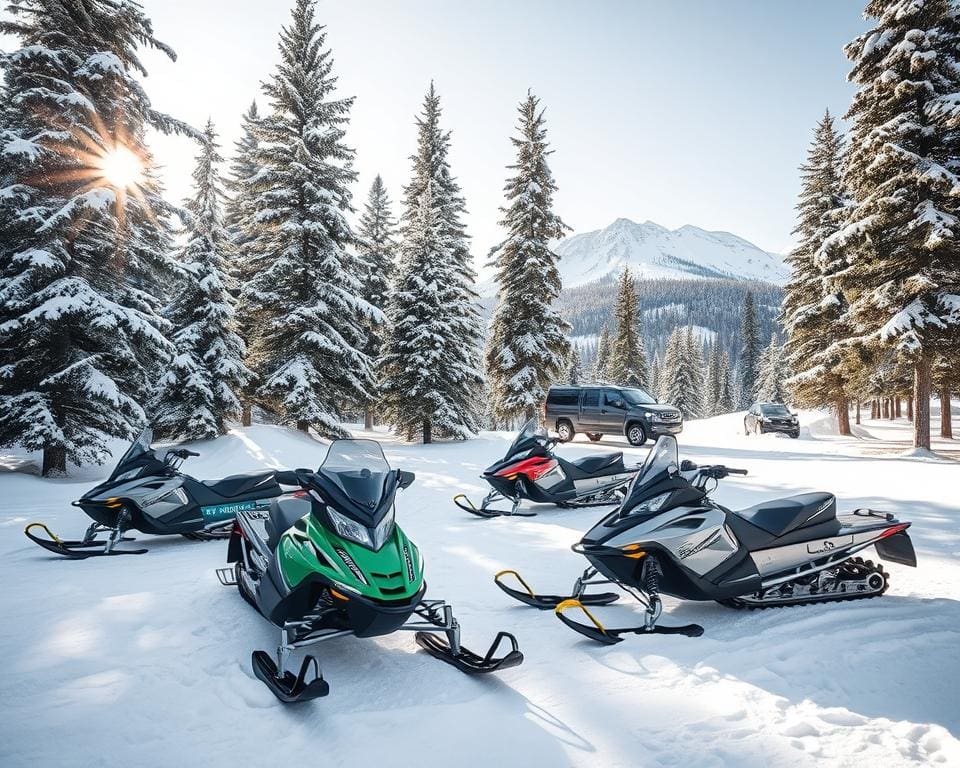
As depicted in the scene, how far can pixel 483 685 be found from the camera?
3254 mm

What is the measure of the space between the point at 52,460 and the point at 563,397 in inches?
565

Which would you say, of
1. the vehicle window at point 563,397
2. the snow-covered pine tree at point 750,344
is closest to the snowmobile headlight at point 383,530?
the vehicle window at point 563,397

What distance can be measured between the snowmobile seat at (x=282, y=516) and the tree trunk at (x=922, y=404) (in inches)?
658

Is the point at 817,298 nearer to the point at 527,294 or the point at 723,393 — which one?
the point at 527,294

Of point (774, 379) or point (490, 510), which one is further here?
point (774, 379)

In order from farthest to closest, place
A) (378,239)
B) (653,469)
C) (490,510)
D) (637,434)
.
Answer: (378,239), (637,434), (490,510), (653,469)

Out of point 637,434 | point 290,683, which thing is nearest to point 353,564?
point 290,683

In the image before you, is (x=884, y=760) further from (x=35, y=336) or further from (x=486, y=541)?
(x=35, y=336)

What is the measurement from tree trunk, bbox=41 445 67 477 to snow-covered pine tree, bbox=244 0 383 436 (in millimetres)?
5676

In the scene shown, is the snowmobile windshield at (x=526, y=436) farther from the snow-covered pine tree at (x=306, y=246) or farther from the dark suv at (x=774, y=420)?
the dark suv at (x=774, y=420)

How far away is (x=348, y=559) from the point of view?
124 inches

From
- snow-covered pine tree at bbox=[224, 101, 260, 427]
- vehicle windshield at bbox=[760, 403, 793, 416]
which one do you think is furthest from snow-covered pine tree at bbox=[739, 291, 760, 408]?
snow-covered pine tree at bbox=[224, 101, 260, 427]

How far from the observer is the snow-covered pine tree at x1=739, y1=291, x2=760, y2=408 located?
56.4 m

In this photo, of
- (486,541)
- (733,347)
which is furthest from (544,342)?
(733,347)
